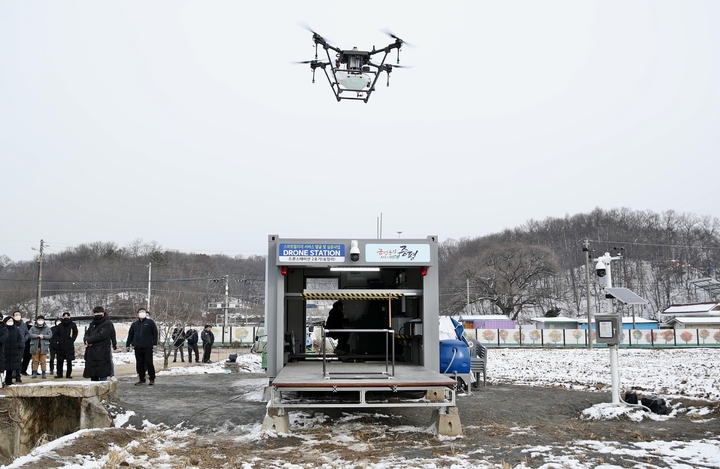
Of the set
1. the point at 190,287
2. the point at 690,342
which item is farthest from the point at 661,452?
the point at 190,287

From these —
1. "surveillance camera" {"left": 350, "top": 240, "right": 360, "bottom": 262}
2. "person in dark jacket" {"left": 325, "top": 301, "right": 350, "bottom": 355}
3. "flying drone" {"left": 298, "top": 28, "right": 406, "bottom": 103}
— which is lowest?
"person in dark jacket" {"left": 325, "top": 301, "right": 350, "bottom": 355}

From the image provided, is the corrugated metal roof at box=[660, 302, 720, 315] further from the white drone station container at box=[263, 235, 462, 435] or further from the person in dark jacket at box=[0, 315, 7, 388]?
the person in dark jacket at box=[0, 315, 7, 388]

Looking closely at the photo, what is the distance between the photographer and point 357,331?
358 inches

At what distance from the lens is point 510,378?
17.5 m

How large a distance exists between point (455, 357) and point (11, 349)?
9.34 m

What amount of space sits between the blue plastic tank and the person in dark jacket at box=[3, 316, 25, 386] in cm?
902

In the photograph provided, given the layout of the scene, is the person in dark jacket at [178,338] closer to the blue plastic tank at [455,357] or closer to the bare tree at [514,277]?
the blue plastic tank at [455,357]

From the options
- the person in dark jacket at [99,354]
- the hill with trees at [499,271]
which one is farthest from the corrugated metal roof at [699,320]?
the person in dark jacket at [99,354]

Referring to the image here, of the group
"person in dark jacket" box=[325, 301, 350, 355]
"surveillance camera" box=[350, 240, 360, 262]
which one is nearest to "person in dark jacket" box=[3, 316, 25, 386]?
"person in dark jacket" box=[325, 301, 350, 355]

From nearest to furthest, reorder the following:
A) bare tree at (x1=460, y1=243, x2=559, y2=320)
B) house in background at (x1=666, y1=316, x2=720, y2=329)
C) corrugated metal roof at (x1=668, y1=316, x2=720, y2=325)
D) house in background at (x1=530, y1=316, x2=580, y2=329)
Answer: house in background at (x1=666, y1=316, x2=720, y2=329), corrugated metal roof at (x1=668, y1=316, x2=720, y2=325), house in background at (x1=530, y1=316, x2=580, y2=329), bare tree at (x1=460, y1=243, x2=559, y2=320)

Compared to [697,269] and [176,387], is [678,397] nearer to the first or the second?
[176,387]

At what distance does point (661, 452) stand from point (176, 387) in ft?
32.5

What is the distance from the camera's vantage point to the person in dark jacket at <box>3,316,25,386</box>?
1297cm

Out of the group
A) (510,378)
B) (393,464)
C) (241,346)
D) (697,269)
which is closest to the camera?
(393,464)
